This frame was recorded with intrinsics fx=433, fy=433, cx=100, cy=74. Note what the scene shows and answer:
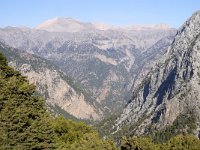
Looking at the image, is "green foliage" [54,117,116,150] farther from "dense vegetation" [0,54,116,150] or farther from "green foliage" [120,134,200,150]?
"dense vegetation" [0,54,116,150]

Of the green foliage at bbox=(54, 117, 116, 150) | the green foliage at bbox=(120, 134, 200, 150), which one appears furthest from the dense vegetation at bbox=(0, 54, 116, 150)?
the green foliage at bbox=(120, 134, 200, 150)

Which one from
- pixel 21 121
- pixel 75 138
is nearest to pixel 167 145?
pixel 75 138

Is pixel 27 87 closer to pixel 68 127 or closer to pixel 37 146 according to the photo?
pixel 37 146

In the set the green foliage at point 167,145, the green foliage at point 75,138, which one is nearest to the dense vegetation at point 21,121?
the green foliage at point 75,138

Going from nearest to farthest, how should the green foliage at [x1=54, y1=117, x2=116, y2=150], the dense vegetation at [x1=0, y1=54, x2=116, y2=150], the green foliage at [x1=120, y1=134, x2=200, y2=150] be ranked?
1. the dense vegetation at [x1=0, y1=54, x2=116, y2=150]
2. the green foliage at [x1=54, y1=117, x2=116, y2=150]
3. the green foliage at [x1=120, y1=134, x2=200, y2=150]

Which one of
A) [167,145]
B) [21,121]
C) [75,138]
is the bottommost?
[167,145]

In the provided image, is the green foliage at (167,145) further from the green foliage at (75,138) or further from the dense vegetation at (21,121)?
the dense vegetation at (21,121)

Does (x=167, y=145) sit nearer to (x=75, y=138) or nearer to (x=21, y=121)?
(x=75, y=138)

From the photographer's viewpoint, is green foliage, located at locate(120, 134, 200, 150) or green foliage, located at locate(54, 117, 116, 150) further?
green foliage, located at locate(120, 134, 200, 150)

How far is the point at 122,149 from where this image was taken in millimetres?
120750

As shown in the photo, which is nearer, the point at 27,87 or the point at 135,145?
the point at 27,87

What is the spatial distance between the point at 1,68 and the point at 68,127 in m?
24.8

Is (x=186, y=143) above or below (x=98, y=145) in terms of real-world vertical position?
below

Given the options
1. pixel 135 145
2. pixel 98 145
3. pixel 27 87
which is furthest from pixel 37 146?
pixel 135 145
